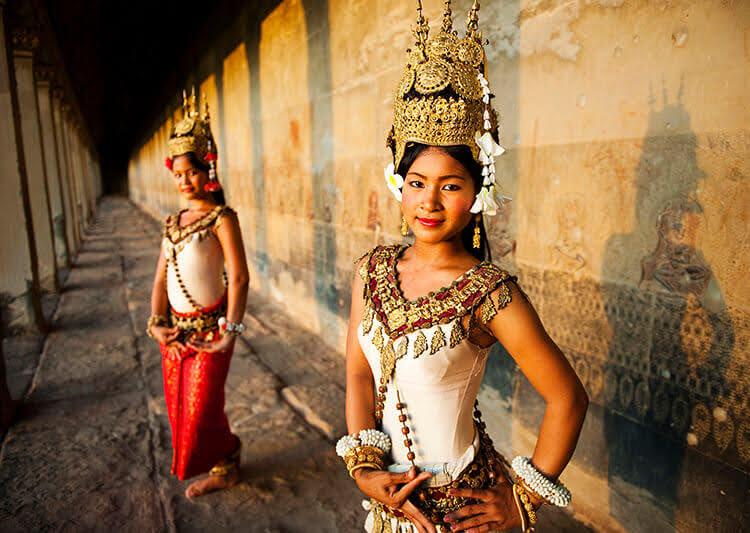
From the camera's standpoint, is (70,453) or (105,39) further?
(105,39)

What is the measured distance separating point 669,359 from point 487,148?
1.44 m

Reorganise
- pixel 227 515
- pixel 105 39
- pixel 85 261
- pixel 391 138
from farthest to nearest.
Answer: pixel 105 39 < pixel 85 261 < pixel 227 515 < pixel 391 138

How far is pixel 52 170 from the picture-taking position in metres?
9.79

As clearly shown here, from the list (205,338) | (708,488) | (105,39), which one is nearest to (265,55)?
(205,338)

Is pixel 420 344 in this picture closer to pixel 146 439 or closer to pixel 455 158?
pixel 455 158

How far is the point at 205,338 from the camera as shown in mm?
2766

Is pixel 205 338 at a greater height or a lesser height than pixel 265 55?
lesser

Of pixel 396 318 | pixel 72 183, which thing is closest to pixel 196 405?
pixel 396 318

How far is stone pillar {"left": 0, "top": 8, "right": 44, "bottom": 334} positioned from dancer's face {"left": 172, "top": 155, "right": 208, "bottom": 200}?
3768 mm

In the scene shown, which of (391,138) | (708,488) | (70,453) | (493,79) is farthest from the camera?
(70,453)

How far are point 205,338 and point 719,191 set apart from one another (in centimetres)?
253

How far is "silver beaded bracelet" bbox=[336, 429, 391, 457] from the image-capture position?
57.2 inches

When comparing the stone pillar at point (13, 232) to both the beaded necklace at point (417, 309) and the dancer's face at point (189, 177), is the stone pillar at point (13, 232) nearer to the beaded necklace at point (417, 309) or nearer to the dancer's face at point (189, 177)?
the dancer's face at point (189, 177)

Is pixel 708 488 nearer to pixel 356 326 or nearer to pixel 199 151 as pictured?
pixel 356 326
